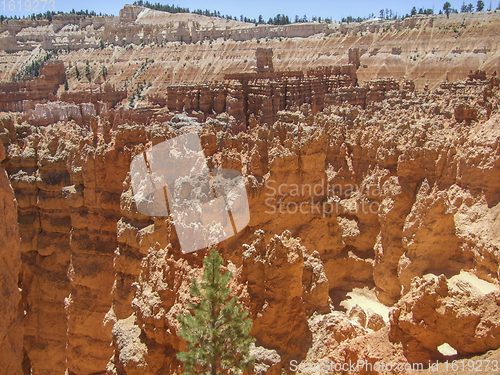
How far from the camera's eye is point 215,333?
5.40 m

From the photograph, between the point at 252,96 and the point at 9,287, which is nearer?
the point at 9,287

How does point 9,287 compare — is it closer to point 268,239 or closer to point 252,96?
point 268,239

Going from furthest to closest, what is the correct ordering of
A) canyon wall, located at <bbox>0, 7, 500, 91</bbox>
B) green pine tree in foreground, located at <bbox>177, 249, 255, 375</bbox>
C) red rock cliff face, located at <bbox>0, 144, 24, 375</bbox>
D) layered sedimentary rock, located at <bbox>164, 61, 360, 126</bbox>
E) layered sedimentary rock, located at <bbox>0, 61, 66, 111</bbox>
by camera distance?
1. layered sedimentary rock, located at <bbox>0, 61, 66, 111</bbox>
2. canyon wall, located at <bbox>0, 7, 500, 91</bbox>
3. layered sedimentary rock, located at <bbox>164, 61, 360, 126</bbox>
4. red rock cliff face, located at <bbox>0, 144, 24, 375</bbox>
5. green pine tree in foreground, located at <bbox>177, 249, 255, 375</bbox>

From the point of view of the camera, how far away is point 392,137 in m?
13.5

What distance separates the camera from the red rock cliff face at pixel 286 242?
602 centimetres

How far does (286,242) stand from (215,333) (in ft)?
5.69

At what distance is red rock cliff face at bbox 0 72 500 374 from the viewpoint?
6.02m

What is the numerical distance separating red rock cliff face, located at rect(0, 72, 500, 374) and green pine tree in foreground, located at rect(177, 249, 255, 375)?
0.46 m

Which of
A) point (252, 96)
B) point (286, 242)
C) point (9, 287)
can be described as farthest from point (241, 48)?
point (286, 242)

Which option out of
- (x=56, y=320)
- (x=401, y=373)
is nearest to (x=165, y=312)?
(x=401, y=373)

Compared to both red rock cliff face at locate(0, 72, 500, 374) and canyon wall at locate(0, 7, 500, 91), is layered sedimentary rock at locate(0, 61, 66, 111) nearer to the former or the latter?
canyon wall at locate(0, 7, 500, 91)

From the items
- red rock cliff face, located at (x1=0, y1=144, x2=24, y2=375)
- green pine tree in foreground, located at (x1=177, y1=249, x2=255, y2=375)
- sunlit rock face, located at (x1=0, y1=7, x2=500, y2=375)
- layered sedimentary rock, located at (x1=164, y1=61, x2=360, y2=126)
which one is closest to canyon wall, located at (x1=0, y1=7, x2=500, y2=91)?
layered sedimentary rock, located at (x1=164, y1=61, x2=360, y2=126)

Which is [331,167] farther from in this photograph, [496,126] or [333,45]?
[333,45]

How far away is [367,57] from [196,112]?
32.7 metres
